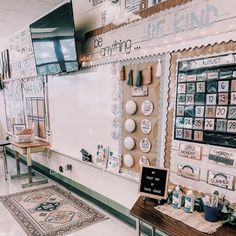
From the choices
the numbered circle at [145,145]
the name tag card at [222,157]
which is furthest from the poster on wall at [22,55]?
the name tag card at [222,157]

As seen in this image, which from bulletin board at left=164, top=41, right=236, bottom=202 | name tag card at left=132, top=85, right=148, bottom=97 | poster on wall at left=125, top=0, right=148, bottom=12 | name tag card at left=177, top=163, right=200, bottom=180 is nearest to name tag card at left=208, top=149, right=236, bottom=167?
bulletin board at left=164, top=41, right=236, bottom=202

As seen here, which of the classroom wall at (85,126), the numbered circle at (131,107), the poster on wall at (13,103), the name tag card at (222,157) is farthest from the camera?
the poster on wall at (13,103)

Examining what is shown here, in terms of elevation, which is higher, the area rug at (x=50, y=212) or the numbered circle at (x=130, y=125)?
the numbered circle at (x=130, y=125)

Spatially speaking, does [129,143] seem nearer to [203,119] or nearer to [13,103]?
[203,119]

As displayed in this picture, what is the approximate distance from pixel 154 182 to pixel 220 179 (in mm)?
498

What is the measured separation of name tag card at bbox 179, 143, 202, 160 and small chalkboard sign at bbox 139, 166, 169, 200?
23 cm

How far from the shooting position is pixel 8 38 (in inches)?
210

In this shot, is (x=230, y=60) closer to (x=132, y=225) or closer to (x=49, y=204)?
(x=132, y=225)

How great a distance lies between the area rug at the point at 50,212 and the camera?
260cm

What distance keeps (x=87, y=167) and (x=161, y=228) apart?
1.86m

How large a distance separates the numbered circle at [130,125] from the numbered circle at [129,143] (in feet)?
0.28

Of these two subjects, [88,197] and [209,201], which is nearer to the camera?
[209,201]

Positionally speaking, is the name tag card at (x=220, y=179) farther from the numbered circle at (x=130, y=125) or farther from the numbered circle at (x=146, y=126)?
the numbered circle at (x=130, y=125)

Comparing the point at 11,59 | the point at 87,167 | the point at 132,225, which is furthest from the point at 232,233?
the point at 11,59
